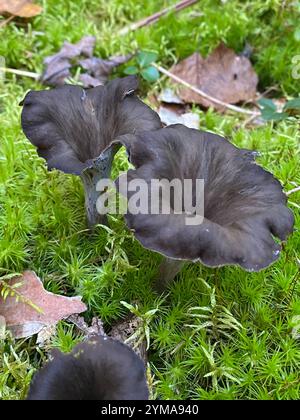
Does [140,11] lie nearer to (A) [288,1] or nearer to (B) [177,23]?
(B) [177,23]

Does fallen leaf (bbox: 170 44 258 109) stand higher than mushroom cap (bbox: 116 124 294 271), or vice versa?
mushroom cap (bbox: 116 124 294 271)

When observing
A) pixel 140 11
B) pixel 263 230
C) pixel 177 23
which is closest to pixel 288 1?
pixel 177 23

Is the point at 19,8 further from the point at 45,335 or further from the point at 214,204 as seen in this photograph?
the point at 45,335

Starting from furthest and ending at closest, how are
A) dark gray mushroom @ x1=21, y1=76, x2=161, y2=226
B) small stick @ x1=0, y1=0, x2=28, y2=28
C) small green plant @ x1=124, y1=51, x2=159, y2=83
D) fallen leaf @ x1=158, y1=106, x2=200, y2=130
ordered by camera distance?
small stick @ x1=0, y1=0, x2=28, y2=28
small green plant @ x1=124, y1=51, x2=159, y2=83
fallen leaf @ x1=158, y1=106, x2=200, y2=130
dark gray mushroom @ x1=21, y1=76, x2=161, y2=226

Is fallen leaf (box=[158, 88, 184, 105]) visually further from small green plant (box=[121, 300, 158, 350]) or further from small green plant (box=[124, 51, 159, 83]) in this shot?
small green plant (box=[121, 300, 158, 350])

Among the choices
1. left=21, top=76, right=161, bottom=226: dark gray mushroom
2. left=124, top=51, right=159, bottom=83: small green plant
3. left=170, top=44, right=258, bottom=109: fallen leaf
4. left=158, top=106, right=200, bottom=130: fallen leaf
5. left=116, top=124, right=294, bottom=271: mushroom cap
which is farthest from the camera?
left=170, top=44, right=258, bottom=109: fallen leaf

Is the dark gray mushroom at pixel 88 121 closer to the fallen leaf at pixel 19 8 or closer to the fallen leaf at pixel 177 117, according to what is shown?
the fallen leaf at pixel 177 117

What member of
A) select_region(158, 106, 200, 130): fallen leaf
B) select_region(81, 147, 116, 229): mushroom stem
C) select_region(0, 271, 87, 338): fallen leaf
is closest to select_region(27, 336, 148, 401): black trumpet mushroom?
select_region(0, 271, 87, 338): fallen leaf
